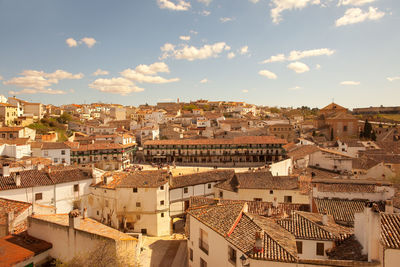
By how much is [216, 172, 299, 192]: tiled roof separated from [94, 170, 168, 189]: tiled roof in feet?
20.7

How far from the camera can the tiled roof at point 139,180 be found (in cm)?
2575

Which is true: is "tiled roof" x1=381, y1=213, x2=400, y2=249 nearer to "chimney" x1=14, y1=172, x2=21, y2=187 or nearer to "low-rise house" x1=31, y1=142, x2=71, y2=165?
"chimney" x1=14, y1=172, x2=21, y2=187

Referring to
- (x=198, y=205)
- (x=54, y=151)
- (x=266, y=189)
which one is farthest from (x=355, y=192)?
(x=54, y=151)

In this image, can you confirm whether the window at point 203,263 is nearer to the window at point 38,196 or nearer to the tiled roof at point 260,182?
the tiled roof at point 260,182

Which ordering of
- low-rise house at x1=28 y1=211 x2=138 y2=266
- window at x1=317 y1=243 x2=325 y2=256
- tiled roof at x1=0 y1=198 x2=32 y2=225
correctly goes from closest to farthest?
1. window at x1=317 y1=243 x2=325 y2=256
2. low-rise house at x1=28 y1=211 x2=138 y2=266
3. tiled roof at x1=0 y1=198 x2=32 y2=225

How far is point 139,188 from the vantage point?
25609 millimetres

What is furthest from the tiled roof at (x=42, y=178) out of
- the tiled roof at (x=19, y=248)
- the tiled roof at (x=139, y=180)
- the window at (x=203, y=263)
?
the window at (x=203, y=263)

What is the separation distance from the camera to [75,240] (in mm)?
13266

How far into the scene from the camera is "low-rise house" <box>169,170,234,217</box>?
91.2 feet

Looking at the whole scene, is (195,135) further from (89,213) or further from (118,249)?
(118,249)

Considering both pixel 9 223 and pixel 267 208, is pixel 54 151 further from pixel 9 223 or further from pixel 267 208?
pixel 267 208

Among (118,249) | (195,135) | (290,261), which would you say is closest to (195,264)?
(118,249)

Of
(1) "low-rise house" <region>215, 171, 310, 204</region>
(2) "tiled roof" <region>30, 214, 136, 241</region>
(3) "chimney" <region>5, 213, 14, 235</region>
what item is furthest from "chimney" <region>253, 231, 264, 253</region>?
(1) "low-rise house" <region>215, 171, 310, 204</region>

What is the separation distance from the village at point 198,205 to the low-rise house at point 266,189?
0.31ft
